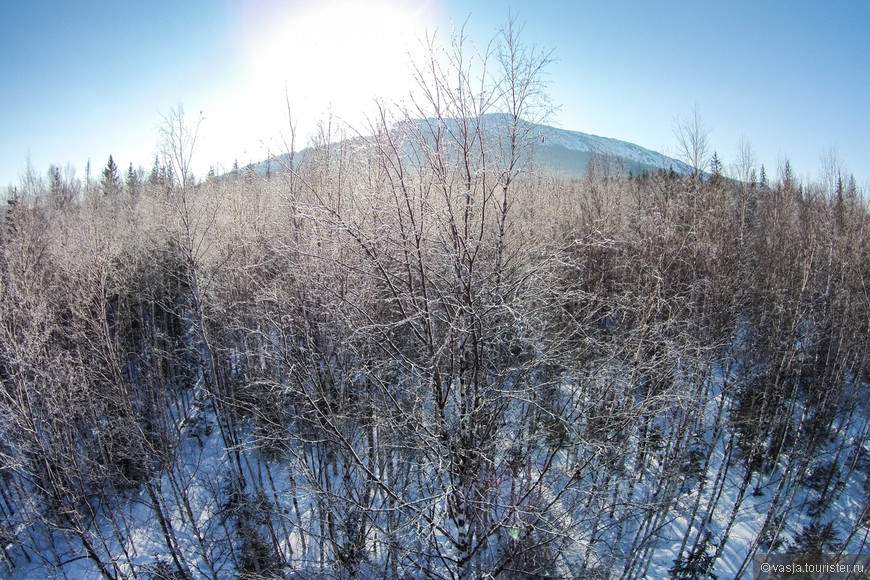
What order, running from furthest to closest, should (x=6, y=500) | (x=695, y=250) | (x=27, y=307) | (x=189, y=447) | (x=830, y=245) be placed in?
(x=189, y=447), (x=6, y=500), (x=830, y=245), (x=695, y=250), (x=27, y=307)

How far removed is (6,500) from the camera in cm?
1009

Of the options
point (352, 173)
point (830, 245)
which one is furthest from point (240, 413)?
point (830, 245)

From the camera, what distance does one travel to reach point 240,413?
11227 mm

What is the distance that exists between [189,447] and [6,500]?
4.20 m

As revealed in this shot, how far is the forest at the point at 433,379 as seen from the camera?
375cm

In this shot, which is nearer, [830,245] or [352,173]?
[352,173]

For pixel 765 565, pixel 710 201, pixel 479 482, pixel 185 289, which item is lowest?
pixel 765 565

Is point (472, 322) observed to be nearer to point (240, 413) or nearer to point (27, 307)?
point (27, 307)

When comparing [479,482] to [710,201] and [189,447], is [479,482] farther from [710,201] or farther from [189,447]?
[189,447]

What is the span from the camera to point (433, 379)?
12.1 feet

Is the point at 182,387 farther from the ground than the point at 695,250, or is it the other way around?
the point at 695,250

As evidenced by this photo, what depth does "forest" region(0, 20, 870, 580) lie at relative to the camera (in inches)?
148

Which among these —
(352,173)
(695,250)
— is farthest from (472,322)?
(695,250)

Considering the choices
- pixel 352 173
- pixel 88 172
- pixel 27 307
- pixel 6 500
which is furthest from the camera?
pixel 88 172
